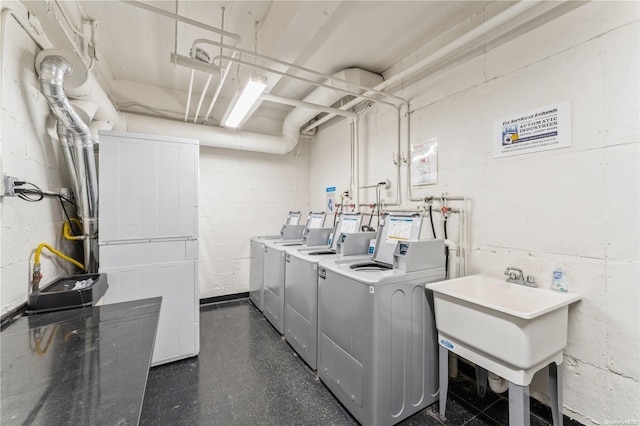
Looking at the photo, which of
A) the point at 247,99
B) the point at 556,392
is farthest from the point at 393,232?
the point at 247,99

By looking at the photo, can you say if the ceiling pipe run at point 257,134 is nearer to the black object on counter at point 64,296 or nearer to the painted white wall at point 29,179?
the painted white wall at point 29,179

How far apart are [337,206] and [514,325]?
261cm

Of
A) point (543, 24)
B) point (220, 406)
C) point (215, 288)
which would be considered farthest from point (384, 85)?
point (215, 288)

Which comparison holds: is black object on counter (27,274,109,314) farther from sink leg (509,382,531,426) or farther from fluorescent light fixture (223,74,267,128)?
sink leg (509,382,531,426)

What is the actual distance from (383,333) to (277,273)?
1537 millimetres

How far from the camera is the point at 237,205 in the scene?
402 cm

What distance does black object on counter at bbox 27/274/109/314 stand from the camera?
Answer: 1466 millimetres

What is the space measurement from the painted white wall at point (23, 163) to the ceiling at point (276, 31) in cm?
52

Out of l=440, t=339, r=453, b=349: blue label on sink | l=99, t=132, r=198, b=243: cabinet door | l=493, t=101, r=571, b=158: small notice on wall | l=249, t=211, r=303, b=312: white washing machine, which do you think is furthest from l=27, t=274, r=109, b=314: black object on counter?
l=493, t=101, r=571, b=158: small notice on wall

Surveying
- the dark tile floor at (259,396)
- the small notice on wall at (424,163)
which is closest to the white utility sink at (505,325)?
the dark tile floor at (259,396)

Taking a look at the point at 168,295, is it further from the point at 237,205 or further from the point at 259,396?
the point at 237,205

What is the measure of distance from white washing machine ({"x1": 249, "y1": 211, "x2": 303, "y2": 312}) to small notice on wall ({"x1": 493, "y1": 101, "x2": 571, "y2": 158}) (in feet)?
8.13

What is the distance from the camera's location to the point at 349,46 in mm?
2455

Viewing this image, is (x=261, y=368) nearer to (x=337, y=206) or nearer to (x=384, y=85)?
(x=337, y=206)
